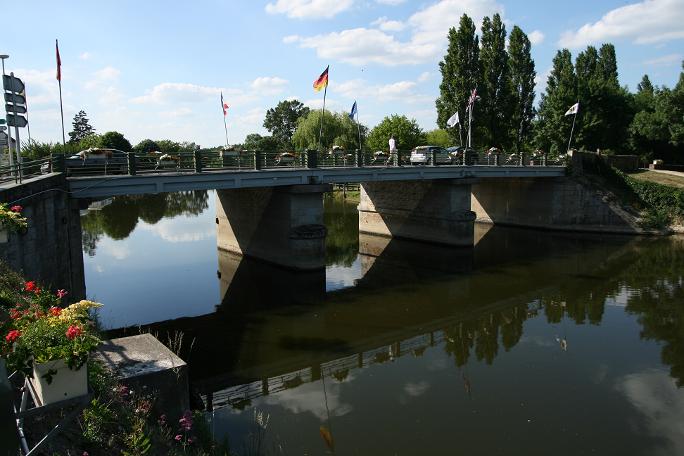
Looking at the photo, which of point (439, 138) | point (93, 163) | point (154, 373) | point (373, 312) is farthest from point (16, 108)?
point (439, 138)

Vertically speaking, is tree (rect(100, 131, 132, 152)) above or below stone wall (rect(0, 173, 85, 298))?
above

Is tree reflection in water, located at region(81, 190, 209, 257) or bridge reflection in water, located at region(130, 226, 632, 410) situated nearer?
bridge reflection in water, located at region(130, 226, 632, 410)

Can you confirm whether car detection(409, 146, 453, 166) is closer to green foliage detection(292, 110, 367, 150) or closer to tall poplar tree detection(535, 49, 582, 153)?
tall poplar tree detection(535, 49, 582, 153)

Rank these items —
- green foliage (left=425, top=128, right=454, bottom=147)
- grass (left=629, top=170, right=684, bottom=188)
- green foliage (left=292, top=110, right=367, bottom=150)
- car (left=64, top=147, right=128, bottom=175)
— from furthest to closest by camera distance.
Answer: green foliage (left=425, top=128, right=454, bottom=147) < green foliage (left=292, top=110, right=367, bottom=150) < grass (left=629, top=170, right=684, bottom=188) < car (left=64, top=147, right=128, bottom=175)

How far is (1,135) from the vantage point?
21359 millimetres

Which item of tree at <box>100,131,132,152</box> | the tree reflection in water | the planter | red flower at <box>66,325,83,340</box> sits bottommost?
the tree reflection in water

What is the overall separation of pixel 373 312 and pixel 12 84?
12.8 m

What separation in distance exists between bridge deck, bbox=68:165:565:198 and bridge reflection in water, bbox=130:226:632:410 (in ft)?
13.9

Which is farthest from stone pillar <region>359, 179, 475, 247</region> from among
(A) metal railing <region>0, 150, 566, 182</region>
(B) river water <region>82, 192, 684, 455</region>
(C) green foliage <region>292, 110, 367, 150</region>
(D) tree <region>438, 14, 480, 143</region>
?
(C) green foliage <region>292, 110, 367, 150</region>

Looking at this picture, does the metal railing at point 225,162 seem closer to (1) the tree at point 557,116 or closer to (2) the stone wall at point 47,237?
(2) the stone wall at point 47,237

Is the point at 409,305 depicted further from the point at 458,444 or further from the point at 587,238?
the point at 587,238

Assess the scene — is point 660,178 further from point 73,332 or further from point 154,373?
point 73,332

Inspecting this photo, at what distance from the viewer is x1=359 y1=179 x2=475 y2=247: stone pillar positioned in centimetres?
2961

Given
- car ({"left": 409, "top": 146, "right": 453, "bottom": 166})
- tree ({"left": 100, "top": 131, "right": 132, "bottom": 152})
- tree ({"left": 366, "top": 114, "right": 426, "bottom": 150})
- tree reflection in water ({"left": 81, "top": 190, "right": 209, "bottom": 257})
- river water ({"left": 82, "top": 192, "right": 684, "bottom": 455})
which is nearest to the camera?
river water ({"left": 82, "top": 192, "right": 684, "bottom": 455})
